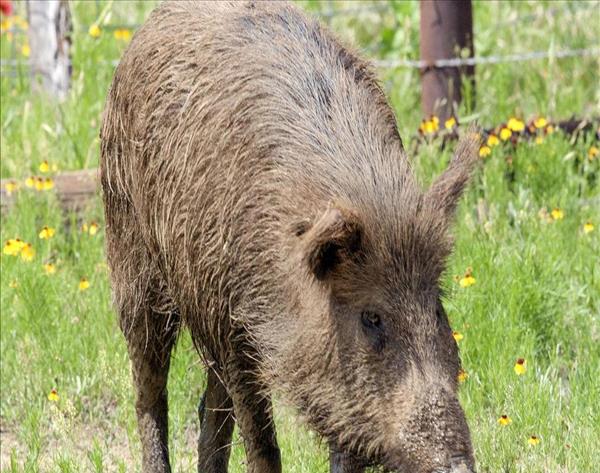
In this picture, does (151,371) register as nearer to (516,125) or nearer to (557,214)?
(557,214)

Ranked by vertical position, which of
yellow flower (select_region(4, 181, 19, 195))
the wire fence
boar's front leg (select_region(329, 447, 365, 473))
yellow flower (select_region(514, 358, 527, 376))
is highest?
the wire fence

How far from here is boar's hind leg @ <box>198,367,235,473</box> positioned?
5.02 m

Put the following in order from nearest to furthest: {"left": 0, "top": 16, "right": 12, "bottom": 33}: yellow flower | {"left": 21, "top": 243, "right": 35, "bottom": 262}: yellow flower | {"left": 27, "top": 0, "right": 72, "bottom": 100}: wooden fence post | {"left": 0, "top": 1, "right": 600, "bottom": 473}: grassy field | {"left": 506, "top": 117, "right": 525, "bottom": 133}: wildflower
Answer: {"left": 0, "top": 1, "right": 600, "bottom": 473}: grassy field → {"left": 21, "top": 243, "right": 35, "bottom": 262}: yellow flower → {"left": 506, "top": 117, "right": 525, "bottom": 133}: wildflower → {"left": 27, "top": 0, "right": 72, "bottom": 100}: wooden fence post → {"left": 0, "top": 16, "right": 12, "bottom": 33}: yellow flower

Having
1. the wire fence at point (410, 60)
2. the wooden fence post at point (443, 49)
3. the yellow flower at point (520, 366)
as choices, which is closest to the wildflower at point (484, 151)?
the wooden fence post at point (443, 49)

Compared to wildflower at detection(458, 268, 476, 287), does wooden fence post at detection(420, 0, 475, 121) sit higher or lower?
higher

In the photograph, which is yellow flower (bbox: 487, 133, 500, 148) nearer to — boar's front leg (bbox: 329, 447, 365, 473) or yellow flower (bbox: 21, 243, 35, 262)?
yellow flower (bbox: 21, 243, 35, 262)

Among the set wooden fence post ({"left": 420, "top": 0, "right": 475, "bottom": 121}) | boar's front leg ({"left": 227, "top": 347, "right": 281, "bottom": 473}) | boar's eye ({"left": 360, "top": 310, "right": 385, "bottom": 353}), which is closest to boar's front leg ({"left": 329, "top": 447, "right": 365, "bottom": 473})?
boar's front leg ({"left": 227, "top": 347, "right": 281, "bottom": 473})

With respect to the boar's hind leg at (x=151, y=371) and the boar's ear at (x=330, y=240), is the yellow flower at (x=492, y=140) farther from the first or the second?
the boar's ear at (x=330, y=240)

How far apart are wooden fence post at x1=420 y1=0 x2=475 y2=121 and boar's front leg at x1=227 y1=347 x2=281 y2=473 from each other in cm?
347

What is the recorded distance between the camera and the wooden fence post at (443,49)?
755 cm

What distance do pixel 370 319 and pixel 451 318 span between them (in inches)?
75.1

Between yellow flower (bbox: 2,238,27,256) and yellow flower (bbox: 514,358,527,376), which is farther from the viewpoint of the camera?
yellow flower (bbox: 2,238,27,256)

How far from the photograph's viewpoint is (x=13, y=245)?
20.2 ft

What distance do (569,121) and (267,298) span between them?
3.74 meters
